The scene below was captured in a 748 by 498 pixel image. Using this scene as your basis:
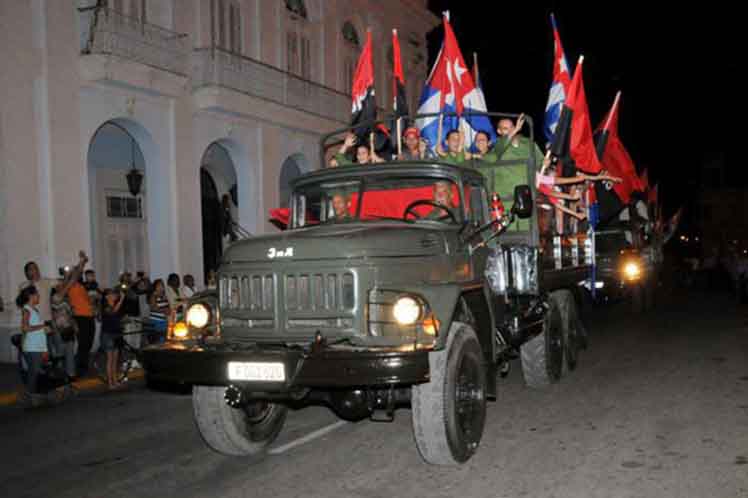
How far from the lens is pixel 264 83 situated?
17703 millimetres

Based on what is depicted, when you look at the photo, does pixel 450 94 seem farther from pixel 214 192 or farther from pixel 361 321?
pixel 214 192


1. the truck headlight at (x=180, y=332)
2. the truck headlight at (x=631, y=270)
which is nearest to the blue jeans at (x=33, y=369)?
the truck headlight at (x=180, y=332)

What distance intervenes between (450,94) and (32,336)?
22.2 ft

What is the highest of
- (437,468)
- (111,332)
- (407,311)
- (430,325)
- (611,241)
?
(611,241)

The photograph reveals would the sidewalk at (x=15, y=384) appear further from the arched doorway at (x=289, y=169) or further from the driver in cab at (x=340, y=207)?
the arched doorway at (x=289, y=169)

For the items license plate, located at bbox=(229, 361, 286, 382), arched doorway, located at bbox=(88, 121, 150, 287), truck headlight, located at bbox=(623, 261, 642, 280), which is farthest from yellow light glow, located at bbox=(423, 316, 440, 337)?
arched doorway, located at bbox=(88, 121, 150, 287)

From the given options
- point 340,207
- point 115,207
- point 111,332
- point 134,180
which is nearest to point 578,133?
point 340,207

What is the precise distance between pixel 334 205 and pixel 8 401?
5.59 metres

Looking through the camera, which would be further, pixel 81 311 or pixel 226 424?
pixel 81 311

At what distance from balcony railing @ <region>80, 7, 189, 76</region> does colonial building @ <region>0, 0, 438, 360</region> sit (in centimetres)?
3

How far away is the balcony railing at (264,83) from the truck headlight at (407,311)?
39.0ft

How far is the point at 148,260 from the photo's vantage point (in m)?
16.6

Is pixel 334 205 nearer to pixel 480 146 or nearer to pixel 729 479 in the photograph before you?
pixel 480 146

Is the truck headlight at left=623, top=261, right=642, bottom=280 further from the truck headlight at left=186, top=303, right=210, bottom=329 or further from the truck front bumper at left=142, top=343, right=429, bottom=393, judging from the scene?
the truck front bumper at left=142, top=343, right=429, bottom=393
